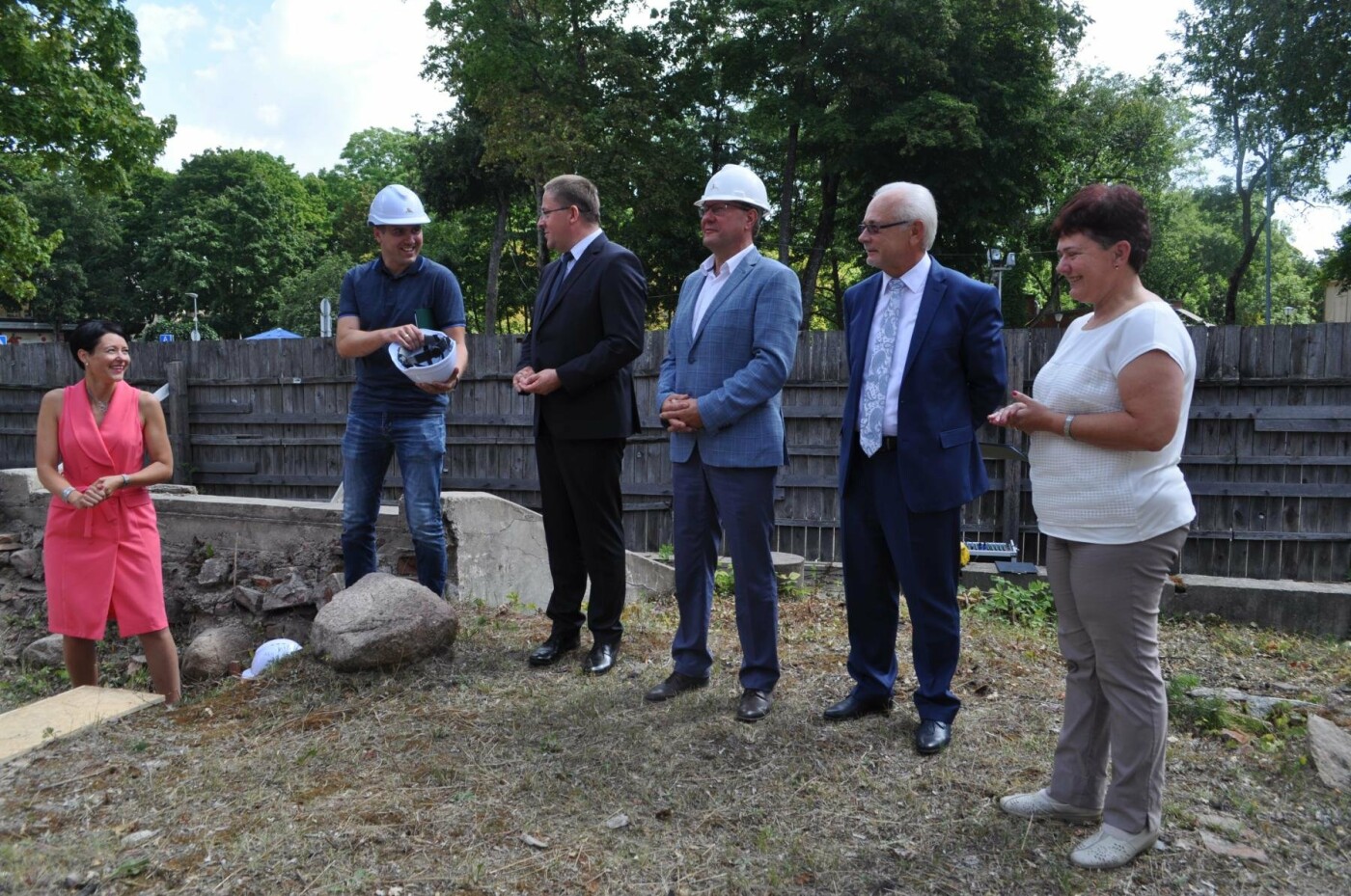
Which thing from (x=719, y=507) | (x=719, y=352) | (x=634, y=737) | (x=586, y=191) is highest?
(x=586, y=191)

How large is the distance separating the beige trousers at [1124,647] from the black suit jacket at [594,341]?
2.13 meters

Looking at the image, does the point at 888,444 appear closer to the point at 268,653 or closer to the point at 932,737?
the point at 932,737

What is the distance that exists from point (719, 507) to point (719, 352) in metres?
0.65

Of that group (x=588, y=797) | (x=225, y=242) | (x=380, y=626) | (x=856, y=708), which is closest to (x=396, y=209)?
(x=380, y=626)

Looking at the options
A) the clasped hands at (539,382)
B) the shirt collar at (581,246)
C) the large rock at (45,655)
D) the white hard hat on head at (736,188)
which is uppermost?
the white hard hat on head at (736,188)

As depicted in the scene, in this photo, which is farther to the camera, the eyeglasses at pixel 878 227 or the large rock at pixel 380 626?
the large rock at pixel 380 626

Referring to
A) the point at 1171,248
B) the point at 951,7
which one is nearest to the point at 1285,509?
the point at 951,7

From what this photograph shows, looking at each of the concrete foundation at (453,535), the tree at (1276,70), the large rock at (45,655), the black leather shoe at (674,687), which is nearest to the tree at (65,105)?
the concrete foundation at (453,535)

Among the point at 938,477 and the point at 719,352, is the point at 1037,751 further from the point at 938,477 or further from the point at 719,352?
the point at 719,352

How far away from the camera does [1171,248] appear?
4247 centimetres

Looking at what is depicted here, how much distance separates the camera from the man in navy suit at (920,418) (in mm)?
3484

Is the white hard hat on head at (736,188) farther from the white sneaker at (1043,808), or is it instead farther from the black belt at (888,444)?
the white sneaker at (1043,808)

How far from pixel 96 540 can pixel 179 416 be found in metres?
8.49

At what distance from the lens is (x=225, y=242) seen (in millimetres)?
46906
